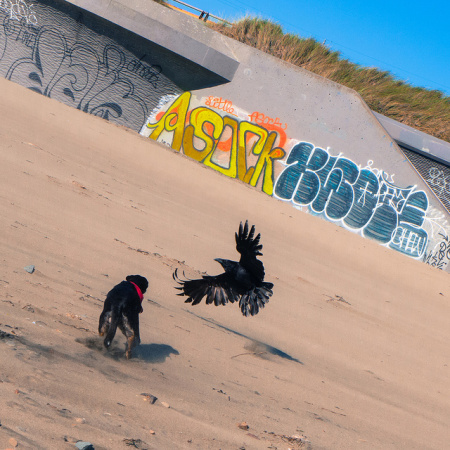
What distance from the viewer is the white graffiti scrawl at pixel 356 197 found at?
15.1m

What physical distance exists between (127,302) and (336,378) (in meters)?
2.07

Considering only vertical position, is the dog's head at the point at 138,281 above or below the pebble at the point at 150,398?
above

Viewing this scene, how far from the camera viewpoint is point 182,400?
125 inches

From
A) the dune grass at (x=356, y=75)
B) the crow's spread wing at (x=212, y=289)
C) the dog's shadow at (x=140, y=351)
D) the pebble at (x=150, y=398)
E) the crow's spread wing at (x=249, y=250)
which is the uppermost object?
the dune grass at (x=356, y=75)

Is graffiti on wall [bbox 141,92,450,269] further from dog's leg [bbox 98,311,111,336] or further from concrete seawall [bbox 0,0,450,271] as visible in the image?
dog's leg [bbox 98,311,111,336]

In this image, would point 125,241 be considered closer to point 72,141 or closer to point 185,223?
point 185,223

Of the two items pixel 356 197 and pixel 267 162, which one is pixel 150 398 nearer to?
pixel 267 162

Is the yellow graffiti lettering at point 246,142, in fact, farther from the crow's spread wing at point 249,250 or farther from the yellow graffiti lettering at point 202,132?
the crow's spread wing at point 249,250

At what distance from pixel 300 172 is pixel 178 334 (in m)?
11.5

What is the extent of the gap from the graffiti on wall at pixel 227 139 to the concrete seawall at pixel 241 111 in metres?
0.03

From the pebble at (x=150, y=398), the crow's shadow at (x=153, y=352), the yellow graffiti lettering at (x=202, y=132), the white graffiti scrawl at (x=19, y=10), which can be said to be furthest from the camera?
the white graffiti scrawl at (x=19, y=10)

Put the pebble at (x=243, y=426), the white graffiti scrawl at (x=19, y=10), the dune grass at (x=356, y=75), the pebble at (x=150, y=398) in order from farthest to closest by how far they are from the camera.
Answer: the dune grass at (x=356, y=75)
the white graffiti scrawl at (x=19, y=10)
the pebble at (x=243, y=426)
the pebble at (x=150, y=398)

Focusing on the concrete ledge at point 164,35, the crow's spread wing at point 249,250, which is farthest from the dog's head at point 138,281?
the concrete ledge at point 164,35

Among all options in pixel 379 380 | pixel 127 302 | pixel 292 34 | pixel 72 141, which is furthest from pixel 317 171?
pixel 127 302
